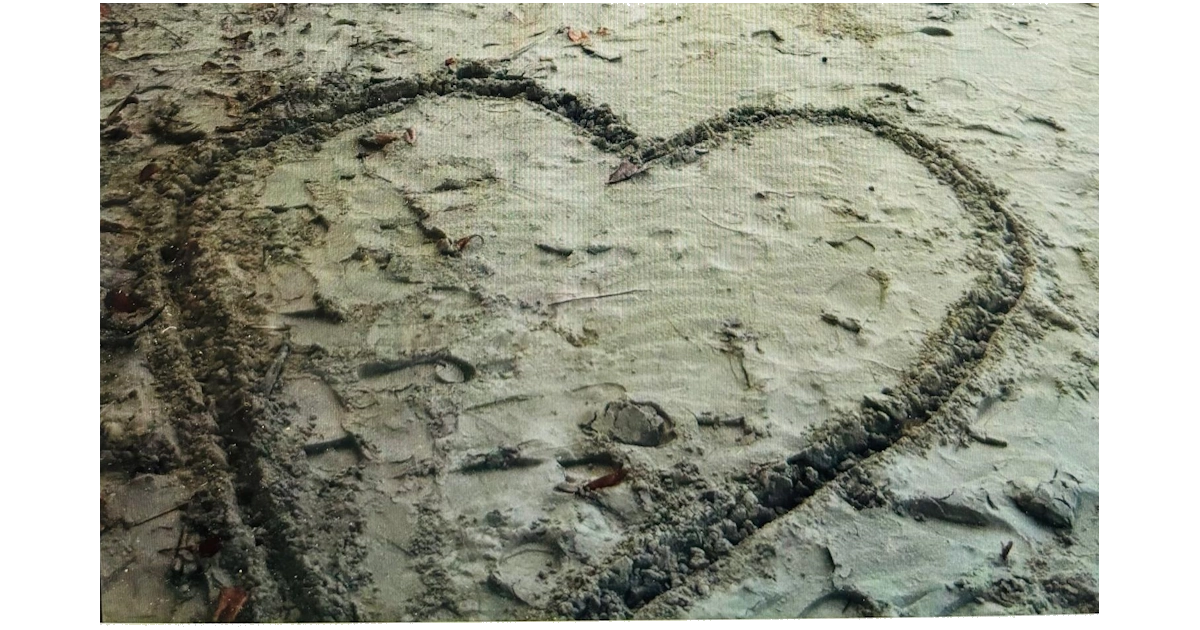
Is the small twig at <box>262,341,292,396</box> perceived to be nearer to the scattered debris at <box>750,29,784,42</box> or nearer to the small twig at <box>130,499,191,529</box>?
the small twig at <box>130,499,191,529</box>

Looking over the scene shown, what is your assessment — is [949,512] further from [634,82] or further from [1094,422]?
[634,82]

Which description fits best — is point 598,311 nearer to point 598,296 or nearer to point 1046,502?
point 598,296

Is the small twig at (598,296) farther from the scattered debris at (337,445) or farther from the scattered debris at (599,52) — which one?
the scattered debris at (599,52)

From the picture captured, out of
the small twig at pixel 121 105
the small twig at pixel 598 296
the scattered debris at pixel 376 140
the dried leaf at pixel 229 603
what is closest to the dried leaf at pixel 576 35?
the scattered debris at pixel 376 140

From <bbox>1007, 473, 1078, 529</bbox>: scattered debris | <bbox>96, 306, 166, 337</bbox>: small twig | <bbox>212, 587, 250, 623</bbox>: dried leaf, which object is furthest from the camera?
<bbox>96, 306, 166, 337</bbox>: small twig

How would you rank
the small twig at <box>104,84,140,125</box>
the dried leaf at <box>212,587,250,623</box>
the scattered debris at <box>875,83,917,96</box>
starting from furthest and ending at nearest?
1. the scattered debris at <box>875,83,917,96</box>
2. the small twig at <box>104,84,140,125</box>
3. the dried leaf at <box>212,587,250,623</box>

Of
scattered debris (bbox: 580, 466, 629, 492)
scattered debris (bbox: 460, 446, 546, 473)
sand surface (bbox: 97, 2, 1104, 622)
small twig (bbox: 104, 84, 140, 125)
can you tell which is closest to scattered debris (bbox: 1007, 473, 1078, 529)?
sand surface (bbox: 97, 2, 1104, 622)
